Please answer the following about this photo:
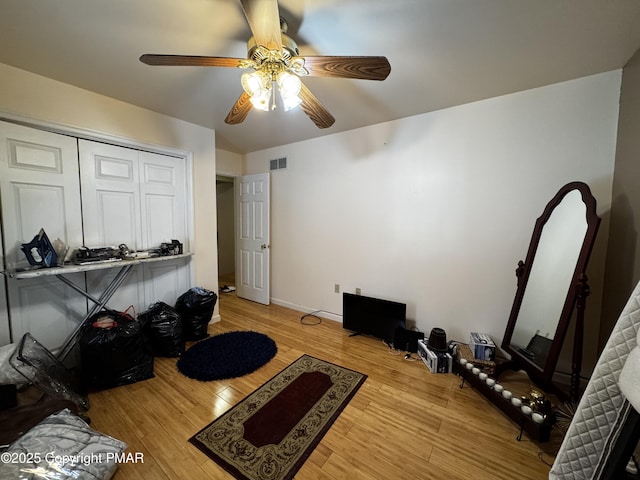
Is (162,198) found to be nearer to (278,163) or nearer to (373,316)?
(278,163)

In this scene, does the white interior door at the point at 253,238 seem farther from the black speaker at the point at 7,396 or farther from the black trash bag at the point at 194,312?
the black speaker at the point at 7,396

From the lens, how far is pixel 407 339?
243 cm

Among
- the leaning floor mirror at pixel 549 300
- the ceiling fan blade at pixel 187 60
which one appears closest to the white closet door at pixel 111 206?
the ceiling fan blade at pixel 187 60

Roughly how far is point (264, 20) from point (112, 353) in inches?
95.3

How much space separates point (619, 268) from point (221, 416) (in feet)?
9.61

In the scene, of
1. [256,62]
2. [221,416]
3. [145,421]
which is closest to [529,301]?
[221,416]

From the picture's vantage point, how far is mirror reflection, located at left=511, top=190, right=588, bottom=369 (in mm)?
1660

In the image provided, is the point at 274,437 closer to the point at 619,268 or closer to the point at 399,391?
the point at 399,391

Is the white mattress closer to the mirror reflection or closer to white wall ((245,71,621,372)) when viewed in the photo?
the mirror reflection

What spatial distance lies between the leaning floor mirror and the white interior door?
9.17 feet

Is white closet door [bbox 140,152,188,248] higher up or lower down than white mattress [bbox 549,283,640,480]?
Result: higher up


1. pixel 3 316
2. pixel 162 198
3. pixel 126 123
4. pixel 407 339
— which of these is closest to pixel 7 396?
pixel 3 316

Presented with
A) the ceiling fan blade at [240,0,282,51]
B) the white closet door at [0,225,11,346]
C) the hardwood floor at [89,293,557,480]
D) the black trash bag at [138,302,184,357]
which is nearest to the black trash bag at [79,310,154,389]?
the hardwood floor at [89,293,557,480]

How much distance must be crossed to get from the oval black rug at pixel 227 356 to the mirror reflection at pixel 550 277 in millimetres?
2189
